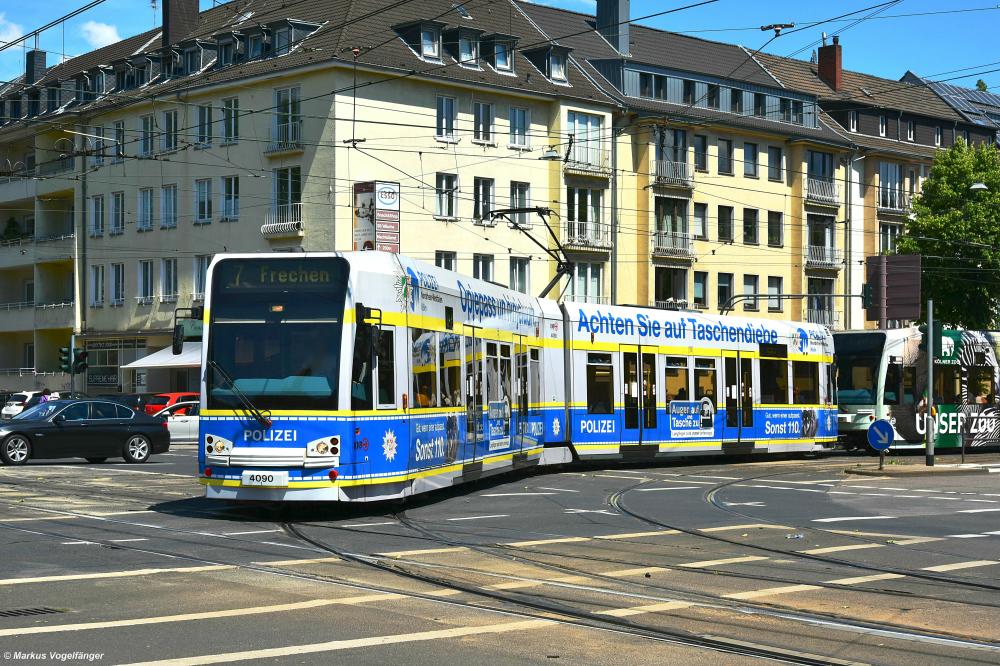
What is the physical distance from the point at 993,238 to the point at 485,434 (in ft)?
129

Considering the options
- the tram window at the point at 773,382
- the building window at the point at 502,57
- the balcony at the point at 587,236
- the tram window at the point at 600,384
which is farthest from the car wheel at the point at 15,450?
the balcony at the point at 587,236

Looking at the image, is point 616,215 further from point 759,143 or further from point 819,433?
point 819,433

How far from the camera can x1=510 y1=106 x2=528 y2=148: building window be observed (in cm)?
5812

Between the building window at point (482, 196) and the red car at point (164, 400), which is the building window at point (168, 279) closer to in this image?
the red car at point (164, 400)

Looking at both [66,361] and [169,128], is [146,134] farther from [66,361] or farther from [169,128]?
[66,361]

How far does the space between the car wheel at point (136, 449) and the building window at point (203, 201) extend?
2797 cm

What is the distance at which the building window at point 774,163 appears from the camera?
6869 cm

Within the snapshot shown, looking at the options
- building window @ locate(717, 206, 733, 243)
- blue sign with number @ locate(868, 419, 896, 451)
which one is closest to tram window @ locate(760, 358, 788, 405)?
blue sign with number @ locate(868, 419, 896, 451)

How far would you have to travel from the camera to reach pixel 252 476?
661 inches

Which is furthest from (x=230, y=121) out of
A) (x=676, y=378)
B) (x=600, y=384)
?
(x=600, y=384)

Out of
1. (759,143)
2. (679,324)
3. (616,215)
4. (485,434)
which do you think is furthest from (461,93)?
(485,434)

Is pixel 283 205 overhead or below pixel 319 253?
overhead

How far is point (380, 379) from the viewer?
17312 millimetres

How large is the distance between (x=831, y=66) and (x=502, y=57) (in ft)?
85.0
